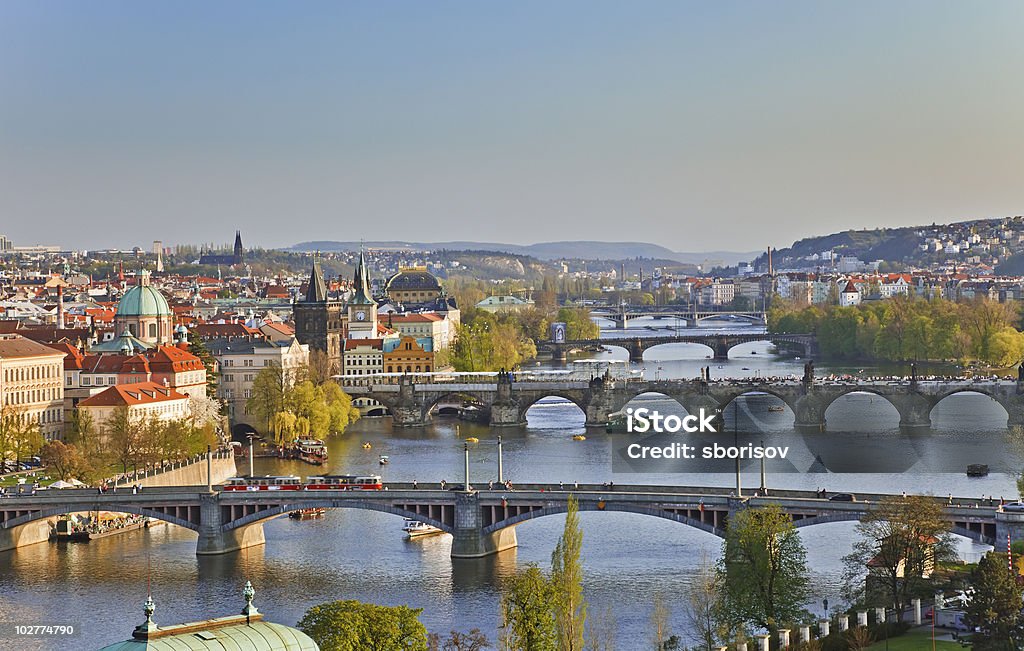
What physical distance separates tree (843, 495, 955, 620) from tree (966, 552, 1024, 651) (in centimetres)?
170

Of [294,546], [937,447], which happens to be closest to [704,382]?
[937,447]

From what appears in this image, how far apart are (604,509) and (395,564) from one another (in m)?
3.77

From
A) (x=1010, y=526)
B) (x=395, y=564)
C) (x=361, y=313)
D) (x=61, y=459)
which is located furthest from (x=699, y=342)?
(x=1010, y=526)

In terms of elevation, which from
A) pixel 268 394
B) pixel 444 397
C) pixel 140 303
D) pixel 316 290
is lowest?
pixel 444 397

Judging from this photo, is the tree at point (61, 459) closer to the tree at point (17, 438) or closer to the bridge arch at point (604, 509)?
the tree at point (17, 438)

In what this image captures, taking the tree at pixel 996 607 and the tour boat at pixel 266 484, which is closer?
the tree at pixel 996 607

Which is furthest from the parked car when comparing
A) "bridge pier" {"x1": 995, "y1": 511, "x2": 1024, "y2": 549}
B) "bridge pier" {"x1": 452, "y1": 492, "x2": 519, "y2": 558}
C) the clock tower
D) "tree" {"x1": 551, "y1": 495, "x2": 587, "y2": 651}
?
the clock tower

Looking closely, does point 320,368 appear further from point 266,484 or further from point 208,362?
point 266,484

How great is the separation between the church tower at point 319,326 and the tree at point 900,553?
43570 mm

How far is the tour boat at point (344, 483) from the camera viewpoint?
125 feet

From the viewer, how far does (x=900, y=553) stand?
28562 millimetres

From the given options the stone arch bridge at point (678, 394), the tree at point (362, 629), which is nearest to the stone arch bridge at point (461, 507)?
the tree at point (362, 629)

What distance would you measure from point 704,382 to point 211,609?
35571mm

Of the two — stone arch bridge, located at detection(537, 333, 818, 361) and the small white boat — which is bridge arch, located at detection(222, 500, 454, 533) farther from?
stone arch bridge, located at detection(537, 333, 818, 361)
